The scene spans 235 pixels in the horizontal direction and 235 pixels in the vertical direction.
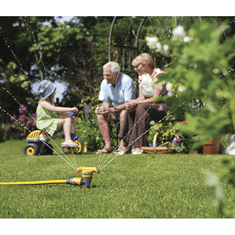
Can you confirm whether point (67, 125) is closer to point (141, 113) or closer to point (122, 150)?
point (122, 150)

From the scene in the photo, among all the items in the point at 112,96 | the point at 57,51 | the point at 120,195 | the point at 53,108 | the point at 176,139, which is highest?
the point at 57,51

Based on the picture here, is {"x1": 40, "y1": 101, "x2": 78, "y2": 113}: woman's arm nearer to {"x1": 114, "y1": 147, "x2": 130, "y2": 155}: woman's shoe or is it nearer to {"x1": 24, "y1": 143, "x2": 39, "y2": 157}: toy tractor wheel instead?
{"x1": 24, "y1": 143, "x2": 39, "y2": 157}: toy tractor wheel

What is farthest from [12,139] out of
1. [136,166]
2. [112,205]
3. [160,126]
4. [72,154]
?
[112,205]

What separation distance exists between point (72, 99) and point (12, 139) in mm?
2043

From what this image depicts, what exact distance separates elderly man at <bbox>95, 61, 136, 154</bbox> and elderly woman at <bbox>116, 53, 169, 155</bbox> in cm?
12

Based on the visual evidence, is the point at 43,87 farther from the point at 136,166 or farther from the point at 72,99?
the point at 72,99

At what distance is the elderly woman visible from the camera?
4129 millimetres

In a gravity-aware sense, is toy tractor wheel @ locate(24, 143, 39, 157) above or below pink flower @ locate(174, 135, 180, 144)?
below

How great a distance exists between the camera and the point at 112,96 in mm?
4527

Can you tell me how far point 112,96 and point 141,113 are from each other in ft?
2.14

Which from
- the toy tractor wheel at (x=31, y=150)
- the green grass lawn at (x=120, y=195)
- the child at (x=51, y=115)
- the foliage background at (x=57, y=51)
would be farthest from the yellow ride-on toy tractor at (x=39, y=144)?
the foliage background at (x=57, y=51)

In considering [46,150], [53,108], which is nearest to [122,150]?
[53,108]

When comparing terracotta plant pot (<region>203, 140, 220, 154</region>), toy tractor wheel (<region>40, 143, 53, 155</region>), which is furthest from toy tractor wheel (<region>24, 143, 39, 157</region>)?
terracotta plant pot (<region>203, 140, 220, 154</region>)

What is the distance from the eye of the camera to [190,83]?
2.80 feet
